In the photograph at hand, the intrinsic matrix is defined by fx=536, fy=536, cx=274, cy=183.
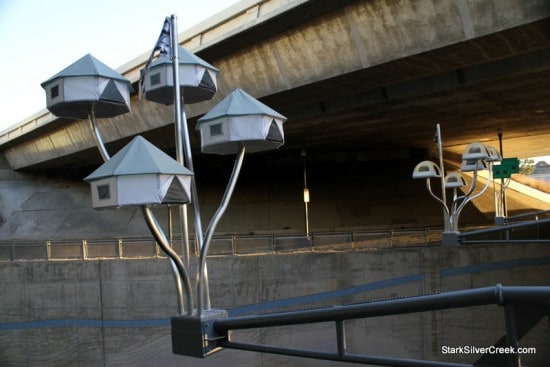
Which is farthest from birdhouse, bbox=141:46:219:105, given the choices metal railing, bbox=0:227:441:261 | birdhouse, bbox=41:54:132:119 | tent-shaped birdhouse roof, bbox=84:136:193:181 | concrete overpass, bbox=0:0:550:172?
metal railing, bbox=0:227:441:261

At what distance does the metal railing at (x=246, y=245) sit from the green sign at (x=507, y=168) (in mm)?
7564

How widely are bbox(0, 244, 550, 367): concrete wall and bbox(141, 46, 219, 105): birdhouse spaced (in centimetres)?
1130

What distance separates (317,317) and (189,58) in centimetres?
453

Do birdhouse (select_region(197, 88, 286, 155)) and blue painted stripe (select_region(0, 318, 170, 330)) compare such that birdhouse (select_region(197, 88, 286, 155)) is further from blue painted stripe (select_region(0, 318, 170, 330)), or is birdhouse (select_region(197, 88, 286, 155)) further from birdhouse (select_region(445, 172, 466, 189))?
birdhouse (select_region(445, 172, 466, 189))

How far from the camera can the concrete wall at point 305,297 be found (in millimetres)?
17953

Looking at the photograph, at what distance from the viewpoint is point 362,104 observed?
62.5ft

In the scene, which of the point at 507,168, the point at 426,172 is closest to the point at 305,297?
the point at 426,172

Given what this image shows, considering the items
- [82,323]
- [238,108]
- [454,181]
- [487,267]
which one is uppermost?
[238,108]

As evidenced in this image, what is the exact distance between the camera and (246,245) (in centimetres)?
1909

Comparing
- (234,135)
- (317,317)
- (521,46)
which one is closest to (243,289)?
(521,46)

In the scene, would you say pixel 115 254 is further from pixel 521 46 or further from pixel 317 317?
pixel 317 317

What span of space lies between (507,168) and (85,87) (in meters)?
23.2

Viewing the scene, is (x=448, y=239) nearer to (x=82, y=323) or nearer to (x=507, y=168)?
(x=507, y=168)

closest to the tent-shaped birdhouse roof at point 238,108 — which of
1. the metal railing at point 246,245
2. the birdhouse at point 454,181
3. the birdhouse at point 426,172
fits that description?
the metal railing at point 246,245
